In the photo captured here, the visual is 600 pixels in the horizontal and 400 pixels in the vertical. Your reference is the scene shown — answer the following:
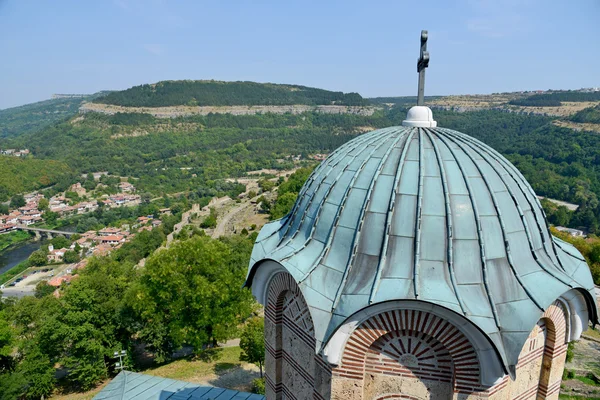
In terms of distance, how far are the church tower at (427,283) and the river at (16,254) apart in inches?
3508

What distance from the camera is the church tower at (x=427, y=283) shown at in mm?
6359

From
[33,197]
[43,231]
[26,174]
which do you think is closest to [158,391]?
[43,231]

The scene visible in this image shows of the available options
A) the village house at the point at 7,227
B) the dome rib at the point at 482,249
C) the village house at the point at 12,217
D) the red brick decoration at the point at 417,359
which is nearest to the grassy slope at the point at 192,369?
the red brick decoration at the point at 417,359

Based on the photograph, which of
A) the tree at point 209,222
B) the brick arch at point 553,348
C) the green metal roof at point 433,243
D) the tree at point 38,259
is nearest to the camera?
the green metal roof at point 433,243

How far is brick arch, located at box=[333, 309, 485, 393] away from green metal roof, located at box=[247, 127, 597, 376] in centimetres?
42

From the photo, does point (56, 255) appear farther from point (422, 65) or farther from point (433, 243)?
point (433, 243)

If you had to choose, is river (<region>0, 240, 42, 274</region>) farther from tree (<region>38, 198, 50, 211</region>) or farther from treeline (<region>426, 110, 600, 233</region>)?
treeline (<region>426, 110, 600, 233</region>)

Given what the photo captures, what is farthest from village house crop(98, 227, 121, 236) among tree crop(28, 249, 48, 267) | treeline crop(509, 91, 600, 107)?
treeline crop(509, 91, 600, 107)

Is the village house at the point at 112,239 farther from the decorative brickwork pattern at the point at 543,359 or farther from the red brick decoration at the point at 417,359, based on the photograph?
the decorative brickwork pattern at the point at 543,359

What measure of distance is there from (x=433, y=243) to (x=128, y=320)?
23.1 meters

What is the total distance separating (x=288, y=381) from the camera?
839 centimetres

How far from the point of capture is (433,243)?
6.76 metres

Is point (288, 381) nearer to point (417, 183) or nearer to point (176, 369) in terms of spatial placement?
point (417, 183)

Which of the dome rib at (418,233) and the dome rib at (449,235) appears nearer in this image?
the dome rib at (449,235)
